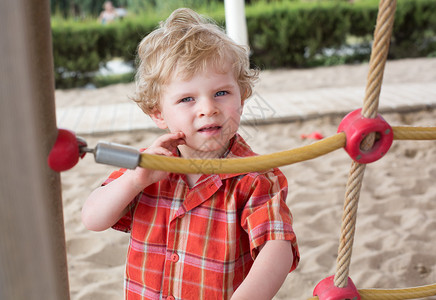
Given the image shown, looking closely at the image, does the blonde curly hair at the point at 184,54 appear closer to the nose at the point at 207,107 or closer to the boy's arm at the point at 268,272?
the nose at the point at 207,107

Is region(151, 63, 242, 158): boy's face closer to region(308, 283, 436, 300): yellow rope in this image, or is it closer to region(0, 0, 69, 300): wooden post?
region(0, 0, 69, 300): wooden post

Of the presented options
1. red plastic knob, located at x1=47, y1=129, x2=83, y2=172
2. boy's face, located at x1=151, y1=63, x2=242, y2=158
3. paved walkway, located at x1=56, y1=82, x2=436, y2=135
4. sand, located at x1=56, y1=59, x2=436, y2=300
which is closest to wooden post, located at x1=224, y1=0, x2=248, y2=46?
paved walkway, located at x1=56, y1=82, x2=436, y2=135

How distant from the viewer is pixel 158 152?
1.01m

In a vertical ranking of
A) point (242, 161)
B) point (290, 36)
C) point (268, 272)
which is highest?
point (242, 161)

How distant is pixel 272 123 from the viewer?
366 cm

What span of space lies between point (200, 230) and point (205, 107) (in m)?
0.26

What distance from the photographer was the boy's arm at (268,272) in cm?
90

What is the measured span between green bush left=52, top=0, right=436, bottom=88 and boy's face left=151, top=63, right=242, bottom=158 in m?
5.43

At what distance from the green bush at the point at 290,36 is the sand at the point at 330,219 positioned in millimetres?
3180

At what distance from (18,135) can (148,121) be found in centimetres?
305

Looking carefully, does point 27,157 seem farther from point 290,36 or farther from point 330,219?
point 290,36

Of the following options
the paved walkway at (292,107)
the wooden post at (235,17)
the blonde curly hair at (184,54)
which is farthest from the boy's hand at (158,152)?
the wooden post at (235,17)

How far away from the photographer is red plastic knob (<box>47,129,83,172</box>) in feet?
2.53

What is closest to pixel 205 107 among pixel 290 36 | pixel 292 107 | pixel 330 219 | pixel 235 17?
pixel 330 219
